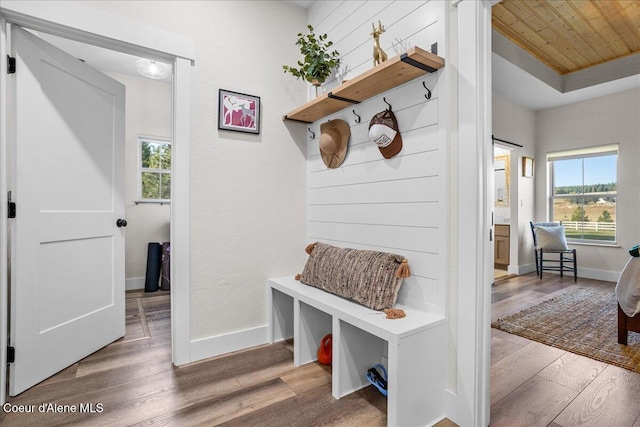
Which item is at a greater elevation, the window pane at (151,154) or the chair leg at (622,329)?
the window pane at (151,154)

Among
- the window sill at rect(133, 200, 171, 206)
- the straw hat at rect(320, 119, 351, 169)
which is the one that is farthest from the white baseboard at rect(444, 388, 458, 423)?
the window sill at rect(133, 200, 171, 206)

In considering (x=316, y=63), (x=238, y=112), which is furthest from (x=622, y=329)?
(x=238, y=112)

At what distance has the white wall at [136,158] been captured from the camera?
4.09m

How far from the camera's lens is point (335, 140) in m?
2.30

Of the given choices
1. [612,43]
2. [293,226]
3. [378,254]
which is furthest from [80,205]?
[612,43]

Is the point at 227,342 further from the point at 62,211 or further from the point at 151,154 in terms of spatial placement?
the point at 151,154

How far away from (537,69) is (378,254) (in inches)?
148

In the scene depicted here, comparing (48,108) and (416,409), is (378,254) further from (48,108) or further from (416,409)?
(48,108)

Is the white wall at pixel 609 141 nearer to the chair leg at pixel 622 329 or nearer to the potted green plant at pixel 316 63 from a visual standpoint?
the chair leg at pixel 622 329

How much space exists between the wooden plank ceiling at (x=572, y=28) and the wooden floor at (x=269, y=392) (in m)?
2.91

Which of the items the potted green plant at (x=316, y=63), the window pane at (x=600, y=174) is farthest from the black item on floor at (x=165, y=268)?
the window pane at (x=600, y=174)

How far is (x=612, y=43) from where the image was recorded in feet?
11.8

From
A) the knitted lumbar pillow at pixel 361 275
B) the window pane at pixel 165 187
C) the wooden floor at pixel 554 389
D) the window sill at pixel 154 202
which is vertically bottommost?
the wooden floor at pixel 554 389

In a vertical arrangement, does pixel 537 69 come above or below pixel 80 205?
above
